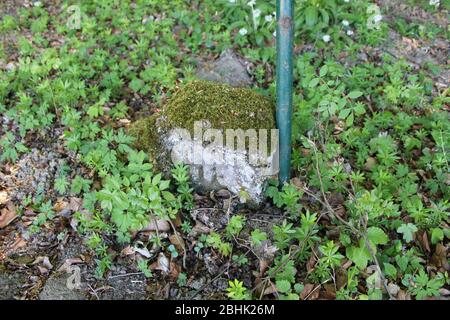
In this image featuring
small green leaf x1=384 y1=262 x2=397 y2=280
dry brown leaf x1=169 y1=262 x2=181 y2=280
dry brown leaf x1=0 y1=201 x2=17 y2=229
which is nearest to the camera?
small green leaf x1=384 y1=262 x2=397 y2=280

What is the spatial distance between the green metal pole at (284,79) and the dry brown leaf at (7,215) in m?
2.05

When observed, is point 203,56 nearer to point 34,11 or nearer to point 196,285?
point 34,11

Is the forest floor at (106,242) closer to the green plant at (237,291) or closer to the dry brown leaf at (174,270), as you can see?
the dry brown leaf at (174,270)

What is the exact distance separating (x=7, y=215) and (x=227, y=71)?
2.56 meters

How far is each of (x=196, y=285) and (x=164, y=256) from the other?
31 cm

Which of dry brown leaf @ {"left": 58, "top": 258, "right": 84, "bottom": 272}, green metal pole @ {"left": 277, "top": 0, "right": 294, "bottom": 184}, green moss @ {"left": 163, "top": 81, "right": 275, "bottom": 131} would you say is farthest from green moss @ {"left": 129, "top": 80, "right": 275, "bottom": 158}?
dry brown leaf @ {"left": 58, "top": 258, "right": 84, "bottom": 272}

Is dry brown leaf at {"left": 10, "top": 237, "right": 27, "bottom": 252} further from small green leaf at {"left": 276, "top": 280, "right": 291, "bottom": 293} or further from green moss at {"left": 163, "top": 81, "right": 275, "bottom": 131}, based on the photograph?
small green leaf at {"left": 276, "top": 280, "right": 291, "bottom": 293}

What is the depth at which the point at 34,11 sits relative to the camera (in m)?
5.62

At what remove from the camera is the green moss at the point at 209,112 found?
329cm

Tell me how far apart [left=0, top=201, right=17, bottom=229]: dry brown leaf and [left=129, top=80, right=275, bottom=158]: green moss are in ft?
3.45

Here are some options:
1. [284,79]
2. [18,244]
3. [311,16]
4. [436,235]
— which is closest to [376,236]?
[436,235]

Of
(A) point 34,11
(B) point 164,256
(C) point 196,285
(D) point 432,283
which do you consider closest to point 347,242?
(D) point 432,283

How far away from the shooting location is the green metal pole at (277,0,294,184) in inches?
113

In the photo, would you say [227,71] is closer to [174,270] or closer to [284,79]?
[284,79]
